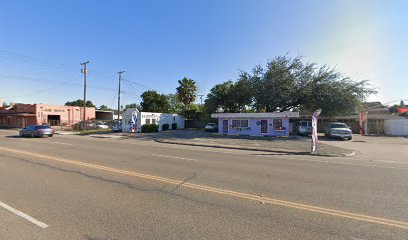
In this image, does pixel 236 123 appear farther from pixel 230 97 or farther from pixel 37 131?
pixel 37 131

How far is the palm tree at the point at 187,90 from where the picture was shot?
5109cm

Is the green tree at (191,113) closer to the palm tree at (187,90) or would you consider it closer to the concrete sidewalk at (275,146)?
the palm tree at (187,90)

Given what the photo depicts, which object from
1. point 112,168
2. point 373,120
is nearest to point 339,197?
point 112,168

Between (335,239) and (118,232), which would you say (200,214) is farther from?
(335,239)

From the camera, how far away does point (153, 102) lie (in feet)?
199

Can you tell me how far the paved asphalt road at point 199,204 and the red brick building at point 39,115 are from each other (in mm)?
46740

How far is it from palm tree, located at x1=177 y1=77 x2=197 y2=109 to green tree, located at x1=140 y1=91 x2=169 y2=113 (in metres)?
10.9

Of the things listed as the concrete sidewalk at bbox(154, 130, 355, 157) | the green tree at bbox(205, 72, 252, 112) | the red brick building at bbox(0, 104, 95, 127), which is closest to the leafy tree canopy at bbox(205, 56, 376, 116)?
the green tree at bbox(205, 72, 252, 112)

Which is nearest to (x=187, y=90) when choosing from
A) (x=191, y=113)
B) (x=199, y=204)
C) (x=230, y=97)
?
(x=191, y=113)

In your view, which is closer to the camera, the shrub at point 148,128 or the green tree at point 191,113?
the shrub at point 148,128

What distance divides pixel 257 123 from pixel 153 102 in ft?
120

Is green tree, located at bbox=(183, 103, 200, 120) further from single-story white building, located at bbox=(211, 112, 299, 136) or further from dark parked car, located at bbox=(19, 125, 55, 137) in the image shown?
dark parked car, located at bbox=(19, 125, 55, 137)

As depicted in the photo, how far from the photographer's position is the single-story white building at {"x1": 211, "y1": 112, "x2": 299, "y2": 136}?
28391mm

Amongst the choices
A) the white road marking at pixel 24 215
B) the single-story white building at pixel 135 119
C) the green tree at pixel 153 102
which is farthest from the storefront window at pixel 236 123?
the green tree at pixel 153 102
